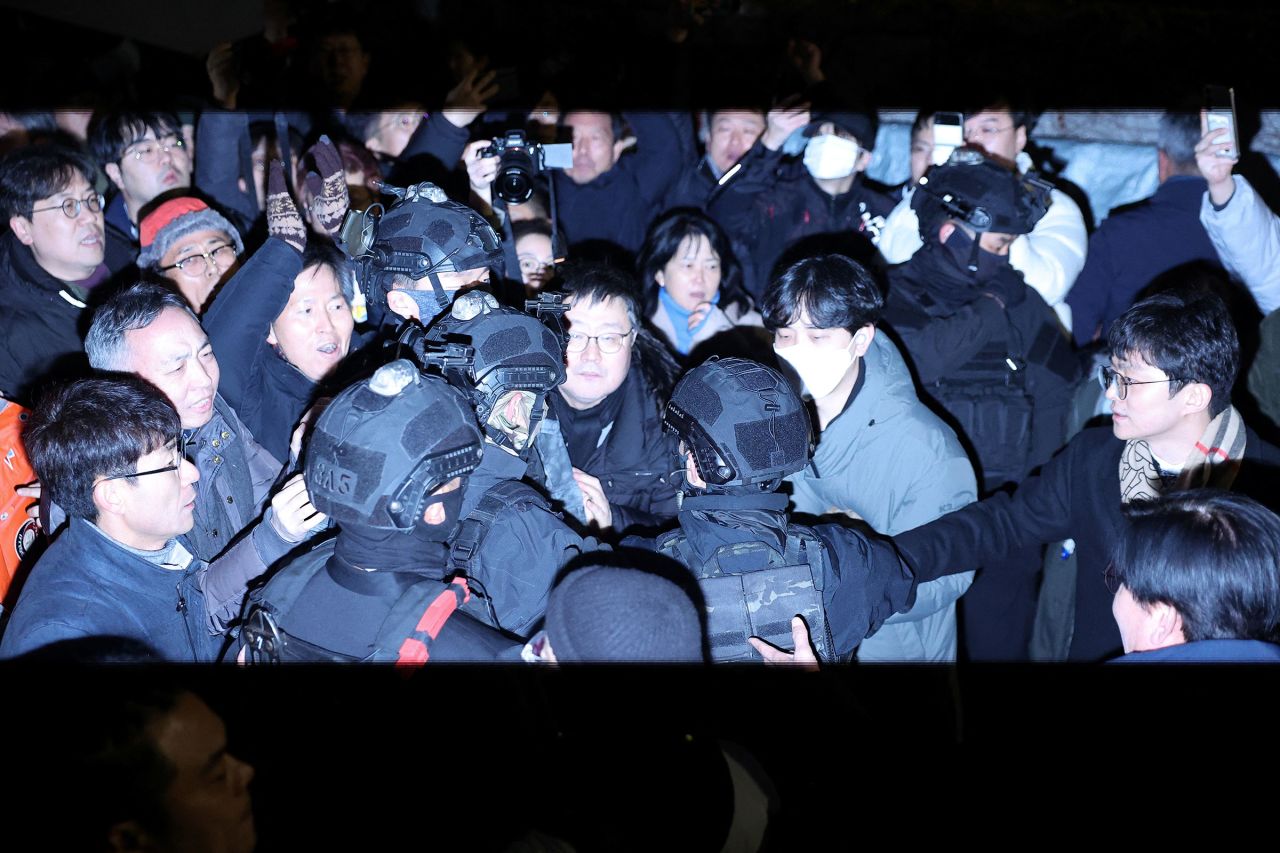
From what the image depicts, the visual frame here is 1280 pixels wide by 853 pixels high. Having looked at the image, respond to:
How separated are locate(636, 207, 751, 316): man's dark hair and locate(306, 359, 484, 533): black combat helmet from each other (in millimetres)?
2066

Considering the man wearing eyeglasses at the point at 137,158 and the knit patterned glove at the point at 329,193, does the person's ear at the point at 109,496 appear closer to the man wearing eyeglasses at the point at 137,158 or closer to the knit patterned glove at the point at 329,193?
the knit patterned glove at the point at 329,193

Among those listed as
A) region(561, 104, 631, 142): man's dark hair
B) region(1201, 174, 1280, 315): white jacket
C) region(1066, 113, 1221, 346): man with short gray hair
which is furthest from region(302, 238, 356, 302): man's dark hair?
region(1201, 174, 1280, 315): white jacket

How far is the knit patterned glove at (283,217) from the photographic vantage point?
130 inches

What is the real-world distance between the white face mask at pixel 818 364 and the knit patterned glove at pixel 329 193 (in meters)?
1.67

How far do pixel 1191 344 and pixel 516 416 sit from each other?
6.25 ft

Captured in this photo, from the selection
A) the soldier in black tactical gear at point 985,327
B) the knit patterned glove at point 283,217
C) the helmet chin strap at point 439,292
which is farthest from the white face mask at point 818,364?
the knit patterned glove at point 283,217

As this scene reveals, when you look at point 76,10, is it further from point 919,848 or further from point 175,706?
point 919,848

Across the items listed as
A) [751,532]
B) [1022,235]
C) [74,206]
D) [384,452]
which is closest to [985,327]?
[1022,235]

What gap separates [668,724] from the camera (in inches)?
76.8

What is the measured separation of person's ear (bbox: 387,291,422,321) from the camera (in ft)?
10.4

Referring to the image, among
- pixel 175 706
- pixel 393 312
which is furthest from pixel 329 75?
pixel 175 706

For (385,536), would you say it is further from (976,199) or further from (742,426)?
(976,199)

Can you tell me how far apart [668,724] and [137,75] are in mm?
6210

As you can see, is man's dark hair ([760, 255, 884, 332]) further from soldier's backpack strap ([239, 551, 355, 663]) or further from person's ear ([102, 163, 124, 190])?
person's ear ([102, 163, 124, 190])
